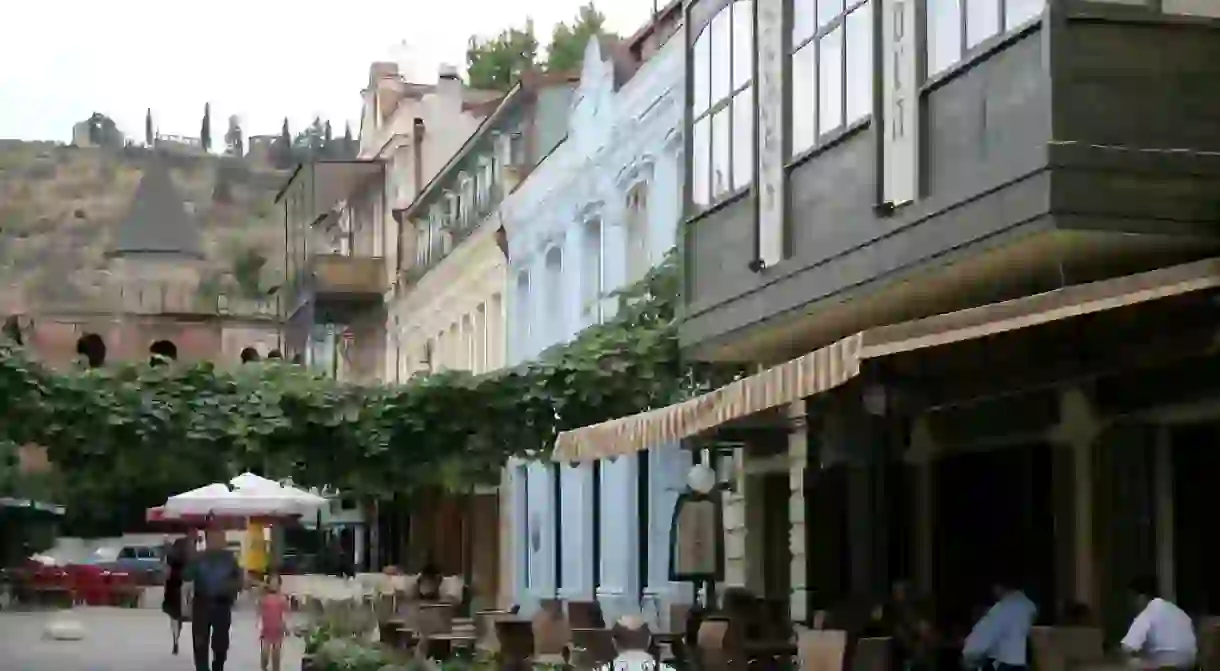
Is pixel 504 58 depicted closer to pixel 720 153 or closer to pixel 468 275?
pixel 468 275

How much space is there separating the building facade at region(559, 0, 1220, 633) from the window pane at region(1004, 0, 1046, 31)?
18mm

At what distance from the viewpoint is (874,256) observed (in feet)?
48.7

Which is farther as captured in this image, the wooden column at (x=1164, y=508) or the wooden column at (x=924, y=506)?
the wooden column at (x=924, y=506)

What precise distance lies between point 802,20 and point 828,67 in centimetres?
78

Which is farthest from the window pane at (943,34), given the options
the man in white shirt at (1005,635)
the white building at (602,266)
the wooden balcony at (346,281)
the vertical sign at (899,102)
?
the wooden balcony at (346,281)

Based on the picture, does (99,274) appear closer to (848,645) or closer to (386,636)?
(386,636)

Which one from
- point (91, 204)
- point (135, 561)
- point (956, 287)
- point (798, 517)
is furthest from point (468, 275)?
point (91, 204)

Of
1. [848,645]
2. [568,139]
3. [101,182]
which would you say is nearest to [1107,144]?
[848,645]

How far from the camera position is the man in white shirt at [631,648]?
52.6 feet

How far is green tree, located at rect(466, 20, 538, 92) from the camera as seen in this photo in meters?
61.3

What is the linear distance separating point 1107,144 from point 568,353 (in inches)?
383

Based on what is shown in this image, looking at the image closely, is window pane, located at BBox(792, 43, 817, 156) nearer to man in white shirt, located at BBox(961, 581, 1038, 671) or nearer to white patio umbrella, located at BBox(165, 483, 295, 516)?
man in white shirt, located at BBox(961, 581, 1038, 671)

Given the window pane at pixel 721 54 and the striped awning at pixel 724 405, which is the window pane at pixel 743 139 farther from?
the striped awning at pixel 724 405

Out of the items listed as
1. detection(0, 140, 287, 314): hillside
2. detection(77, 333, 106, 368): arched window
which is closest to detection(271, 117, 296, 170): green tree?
detection(0, 140, 287, 314): hillside
